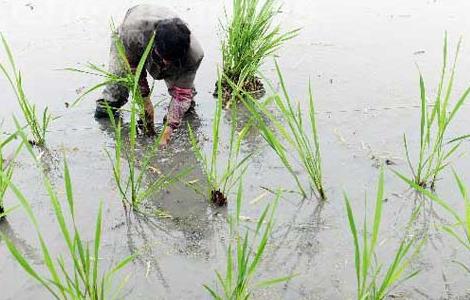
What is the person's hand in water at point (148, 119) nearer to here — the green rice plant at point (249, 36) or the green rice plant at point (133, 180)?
the green rice plant at point (133, 180)

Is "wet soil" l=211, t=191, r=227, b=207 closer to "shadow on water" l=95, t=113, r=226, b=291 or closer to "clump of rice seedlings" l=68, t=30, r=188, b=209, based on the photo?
"shadow on water" l=95, t=113, r=226, b=291

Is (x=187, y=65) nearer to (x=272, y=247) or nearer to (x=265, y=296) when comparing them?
(x=272, y=247)

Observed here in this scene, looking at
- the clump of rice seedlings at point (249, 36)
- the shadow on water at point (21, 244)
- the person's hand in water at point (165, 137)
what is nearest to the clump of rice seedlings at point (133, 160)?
the person's hand in water at point (165, 137)

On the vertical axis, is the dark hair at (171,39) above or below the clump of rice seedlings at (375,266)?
above

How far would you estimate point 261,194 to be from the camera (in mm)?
2504

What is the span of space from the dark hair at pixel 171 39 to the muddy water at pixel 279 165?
0.59 meters

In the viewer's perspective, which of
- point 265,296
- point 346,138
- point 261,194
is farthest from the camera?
point 346,138

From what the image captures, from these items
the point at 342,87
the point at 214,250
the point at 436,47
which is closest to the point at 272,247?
the point at 214,250

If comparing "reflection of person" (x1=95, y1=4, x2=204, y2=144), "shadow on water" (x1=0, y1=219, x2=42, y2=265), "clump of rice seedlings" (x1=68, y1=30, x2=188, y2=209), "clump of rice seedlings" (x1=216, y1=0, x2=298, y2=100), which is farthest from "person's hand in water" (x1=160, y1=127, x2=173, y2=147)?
"shadow on water" (x1=0, y1=219, x2=42, y2=265)

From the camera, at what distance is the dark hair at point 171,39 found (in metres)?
2.61

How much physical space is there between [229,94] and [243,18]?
1.73 feet

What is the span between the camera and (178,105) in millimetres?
3080

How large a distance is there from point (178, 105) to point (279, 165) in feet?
2.46

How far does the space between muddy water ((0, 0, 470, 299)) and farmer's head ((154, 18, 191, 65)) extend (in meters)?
0.58
